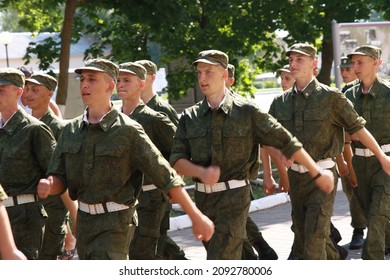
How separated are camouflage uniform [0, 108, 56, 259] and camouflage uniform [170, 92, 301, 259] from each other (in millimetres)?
1026

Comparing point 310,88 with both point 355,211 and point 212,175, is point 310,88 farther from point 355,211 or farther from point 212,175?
point 355,211

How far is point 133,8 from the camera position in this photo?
18828mm

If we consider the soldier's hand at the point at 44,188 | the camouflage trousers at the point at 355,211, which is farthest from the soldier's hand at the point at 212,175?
the camouflage trousers at the point at 355,211

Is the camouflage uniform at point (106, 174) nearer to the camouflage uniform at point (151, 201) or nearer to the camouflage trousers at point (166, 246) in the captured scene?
the camouflage uniform at point (151, 201)

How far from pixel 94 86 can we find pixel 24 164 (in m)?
1.46

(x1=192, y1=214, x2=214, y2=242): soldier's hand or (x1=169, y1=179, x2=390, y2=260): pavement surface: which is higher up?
(x1=192, y1=214, x2=214, y2=242): soldier's hand

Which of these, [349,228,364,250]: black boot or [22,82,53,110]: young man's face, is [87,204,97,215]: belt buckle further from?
[349,228,364,250]: black boot

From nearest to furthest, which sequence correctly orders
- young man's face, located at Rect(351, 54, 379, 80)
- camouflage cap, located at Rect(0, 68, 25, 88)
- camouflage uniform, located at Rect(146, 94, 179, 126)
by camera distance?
camouflage cap, located at Rect(0, 68, 25, 88), camouflage uniform, located at Rect(146, 94, 179, 126), young man's face, located at Rect(351, 54, 379, 80)

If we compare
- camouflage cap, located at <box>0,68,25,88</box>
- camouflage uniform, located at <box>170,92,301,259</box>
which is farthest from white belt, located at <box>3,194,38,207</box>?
camouflage uniform, located at <box>170,92,301,259</box>

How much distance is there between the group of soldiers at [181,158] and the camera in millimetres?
6973

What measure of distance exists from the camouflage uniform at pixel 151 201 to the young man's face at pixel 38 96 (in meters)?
0.79

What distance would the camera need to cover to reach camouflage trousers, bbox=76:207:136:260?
22.7 feet

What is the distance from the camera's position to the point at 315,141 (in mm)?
9414

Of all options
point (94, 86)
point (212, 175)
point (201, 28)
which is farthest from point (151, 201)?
point (201, 28)
